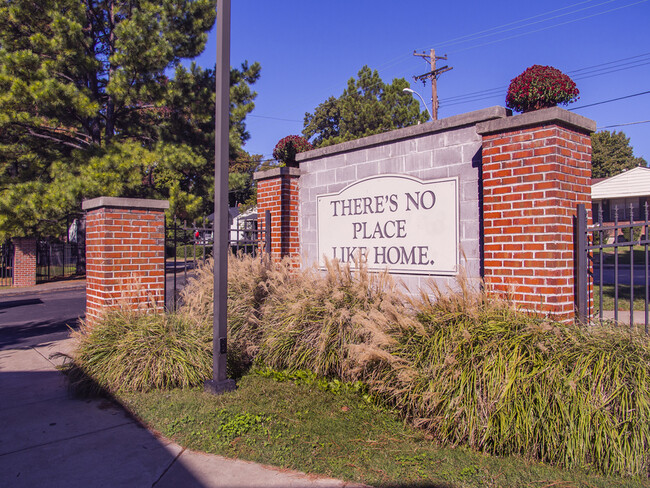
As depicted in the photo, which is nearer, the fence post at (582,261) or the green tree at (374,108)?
the fence post at (582,261)

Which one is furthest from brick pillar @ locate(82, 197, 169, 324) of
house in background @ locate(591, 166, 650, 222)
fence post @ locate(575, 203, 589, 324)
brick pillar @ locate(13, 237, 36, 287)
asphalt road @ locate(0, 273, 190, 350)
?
house in background @ locate(591, 166, 650, 222)

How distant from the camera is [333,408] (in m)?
4.36

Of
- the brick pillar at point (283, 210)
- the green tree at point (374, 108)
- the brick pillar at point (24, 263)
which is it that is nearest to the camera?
the brick pillar at point (283, 210)

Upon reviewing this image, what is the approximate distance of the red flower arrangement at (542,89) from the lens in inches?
186

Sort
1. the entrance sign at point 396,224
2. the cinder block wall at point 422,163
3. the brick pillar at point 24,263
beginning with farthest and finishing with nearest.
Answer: the brick pillar at point 24,263, the entrance sign at point 396,224, the cinder block wall at point 422,163

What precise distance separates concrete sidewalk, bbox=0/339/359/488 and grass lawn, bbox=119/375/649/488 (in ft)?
0.45

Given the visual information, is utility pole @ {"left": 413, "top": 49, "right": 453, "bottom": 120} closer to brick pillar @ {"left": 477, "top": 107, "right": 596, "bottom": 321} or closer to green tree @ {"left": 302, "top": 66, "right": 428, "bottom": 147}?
green tree @ {"left": 302, "top": 66, "right": 428, "bottom": 147}

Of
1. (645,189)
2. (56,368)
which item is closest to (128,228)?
(56,368)

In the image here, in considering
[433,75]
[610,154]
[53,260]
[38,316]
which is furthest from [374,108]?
[610,154]

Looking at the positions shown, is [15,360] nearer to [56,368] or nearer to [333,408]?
[56,368]

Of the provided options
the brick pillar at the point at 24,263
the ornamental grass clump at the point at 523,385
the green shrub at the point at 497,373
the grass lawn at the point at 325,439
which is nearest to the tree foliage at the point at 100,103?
the brick pillar at the point at 24,263

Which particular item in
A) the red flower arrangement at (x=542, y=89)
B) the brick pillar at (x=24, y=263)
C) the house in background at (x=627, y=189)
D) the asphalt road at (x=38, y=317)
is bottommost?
the asphalt road at (x=38, y=317)

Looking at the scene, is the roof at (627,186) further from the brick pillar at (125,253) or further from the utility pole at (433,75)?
the brick pillar at (125,253)

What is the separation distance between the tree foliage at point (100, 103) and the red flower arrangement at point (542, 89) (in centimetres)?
1369
